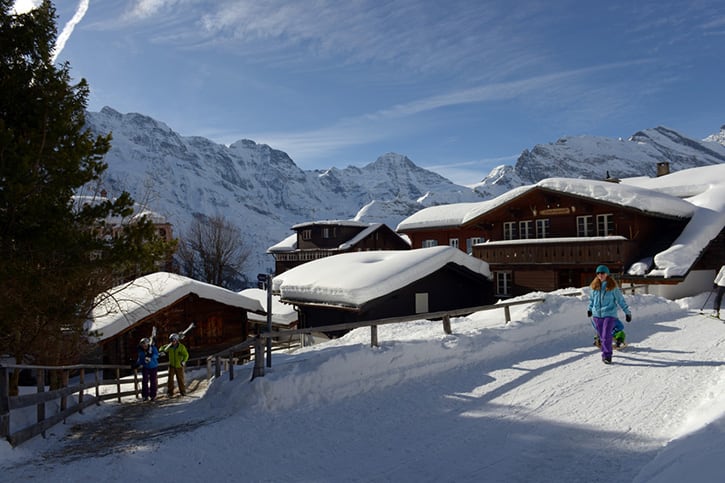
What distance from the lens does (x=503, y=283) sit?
1074 inches

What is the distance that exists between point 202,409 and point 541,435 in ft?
19.6

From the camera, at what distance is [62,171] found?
25.0ft

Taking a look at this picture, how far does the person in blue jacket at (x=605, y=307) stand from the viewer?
883 centimetres

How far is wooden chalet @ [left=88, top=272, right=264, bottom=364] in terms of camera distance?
17.7 m

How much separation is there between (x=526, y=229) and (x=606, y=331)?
19.5 metres

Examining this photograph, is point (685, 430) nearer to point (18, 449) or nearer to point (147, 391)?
point (18, 449)

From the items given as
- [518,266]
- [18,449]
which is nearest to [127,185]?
[518,266]

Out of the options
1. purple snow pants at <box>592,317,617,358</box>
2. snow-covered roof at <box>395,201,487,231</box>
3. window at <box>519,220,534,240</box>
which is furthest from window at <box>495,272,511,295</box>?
purple snow pants at <box>592,317,617,358</box>

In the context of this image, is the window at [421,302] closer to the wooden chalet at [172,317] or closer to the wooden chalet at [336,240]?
the wooden chalet at [172,317]

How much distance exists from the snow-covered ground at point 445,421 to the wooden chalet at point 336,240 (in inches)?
1506

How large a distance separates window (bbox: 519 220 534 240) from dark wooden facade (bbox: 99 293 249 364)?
16.8m

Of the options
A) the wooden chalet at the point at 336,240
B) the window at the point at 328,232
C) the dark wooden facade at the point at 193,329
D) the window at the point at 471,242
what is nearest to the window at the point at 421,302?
the dark wooden facade at the point at 193,329

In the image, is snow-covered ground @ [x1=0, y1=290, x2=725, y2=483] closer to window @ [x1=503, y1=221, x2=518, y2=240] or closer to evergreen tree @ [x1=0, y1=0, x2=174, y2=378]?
evergreen tree @ [x1=0, y1=0, x2=174, y2=378]

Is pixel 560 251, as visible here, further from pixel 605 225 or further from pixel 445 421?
pixel 445 421
